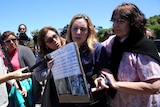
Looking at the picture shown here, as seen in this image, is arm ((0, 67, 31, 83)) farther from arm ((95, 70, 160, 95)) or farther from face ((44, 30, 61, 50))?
Answer: arm ((95, 70, 160, 95))

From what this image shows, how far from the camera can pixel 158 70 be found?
1.84 meters

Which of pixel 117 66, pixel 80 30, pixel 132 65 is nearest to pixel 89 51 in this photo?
pixel 80 30

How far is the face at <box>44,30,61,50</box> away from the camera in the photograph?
8.91ft

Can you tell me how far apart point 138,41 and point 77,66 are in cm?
49

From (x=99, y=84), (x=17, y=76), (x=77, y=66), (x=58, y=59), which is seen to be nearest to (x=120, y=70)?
(x=99, y=84)

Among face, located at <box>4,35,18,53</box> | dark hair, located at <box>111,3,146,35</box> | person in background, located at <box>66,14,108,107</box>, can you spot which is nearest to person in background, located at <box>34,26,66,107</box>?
person in background, located at <box>66,14,108,107</box>

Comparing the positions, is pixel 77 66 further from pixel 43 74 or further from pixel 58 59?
pixel 43 74

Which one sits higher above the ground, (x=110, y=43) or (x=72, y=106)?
(x=110, y=43)

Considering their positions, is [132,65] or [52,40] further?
[52,40]

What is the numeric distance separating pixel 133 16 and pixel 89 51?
53cm

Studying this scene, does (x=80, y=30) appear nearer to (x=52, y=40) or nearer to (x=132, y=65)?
(x=52, y=40)

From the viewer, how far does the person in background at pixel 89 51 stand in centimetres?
219

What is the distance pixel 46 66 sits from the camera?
256cm

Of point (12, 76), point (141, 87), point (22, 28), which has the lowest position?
point (141, 87)
